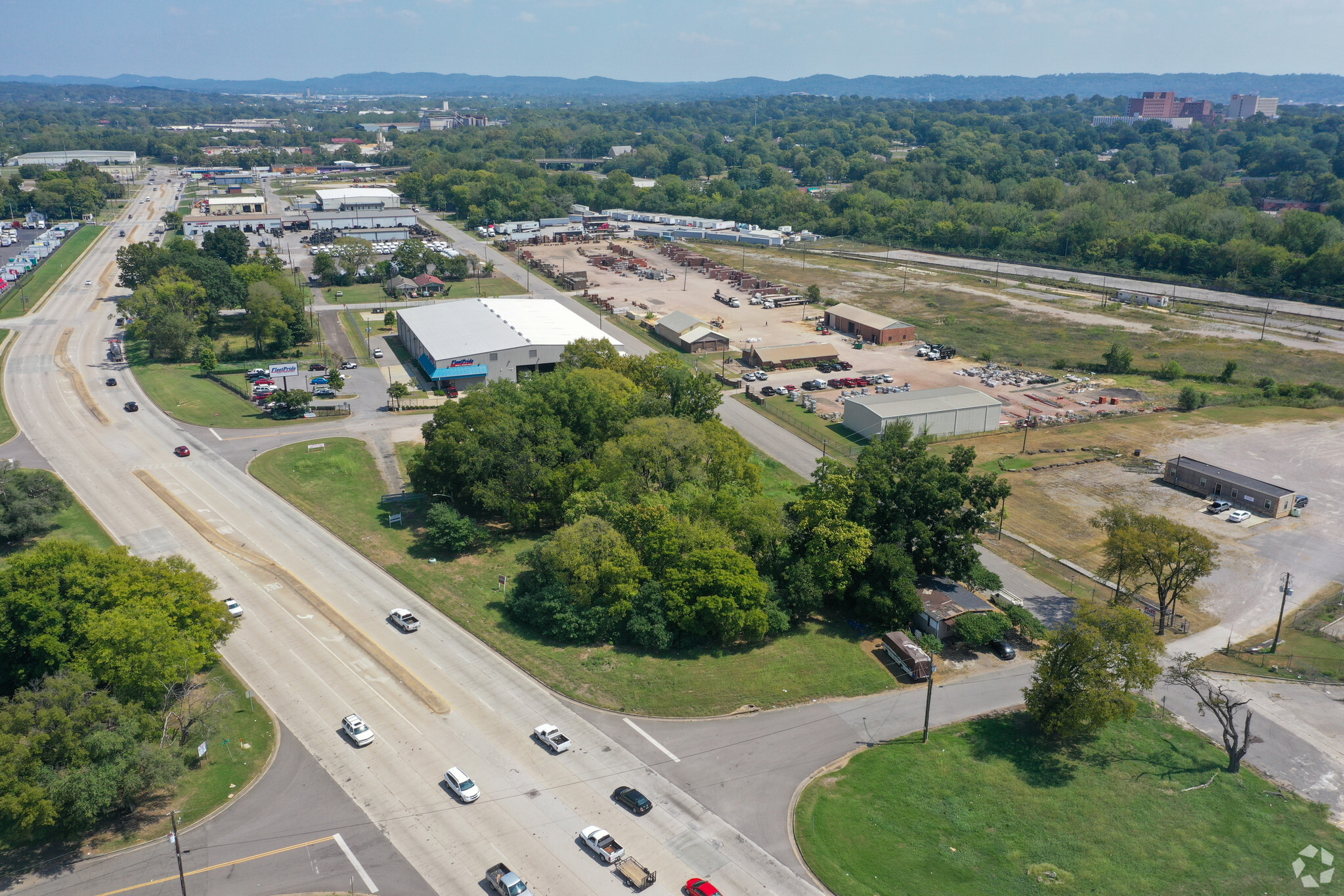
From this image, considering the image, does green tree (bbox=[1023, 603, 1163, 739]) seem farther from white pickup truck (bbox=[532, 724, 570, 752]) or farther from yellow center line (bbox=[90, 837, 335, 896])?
yellow center line (bbox=[90, 837, 335, 896])

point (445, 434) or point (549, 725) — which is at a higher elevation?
point (445, 434)

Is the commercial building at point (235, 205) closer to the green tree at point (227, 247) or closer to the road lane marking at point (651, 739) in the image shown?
the green tree at point (227, 247)

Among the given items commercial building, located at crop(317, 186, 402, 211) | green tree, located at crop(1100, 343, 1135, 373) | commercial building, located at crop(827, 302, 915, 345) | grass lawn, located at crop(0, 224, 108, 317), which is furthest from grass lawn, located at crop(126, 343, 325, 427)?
commercial building, located at crop(317, 186, 402, 211)

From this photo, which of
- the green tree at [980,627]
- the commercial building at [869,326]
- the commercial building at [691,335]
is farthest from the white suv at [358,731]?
the commercial building at [869,326]

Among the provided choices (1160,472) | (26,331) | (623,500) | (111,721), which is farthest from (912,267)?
(111,721)

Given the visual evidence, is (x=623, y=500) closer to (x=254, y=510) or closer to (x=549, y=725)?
(x=549, y=725)

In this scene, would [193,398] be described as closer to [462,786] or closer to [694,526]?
[694,526]
